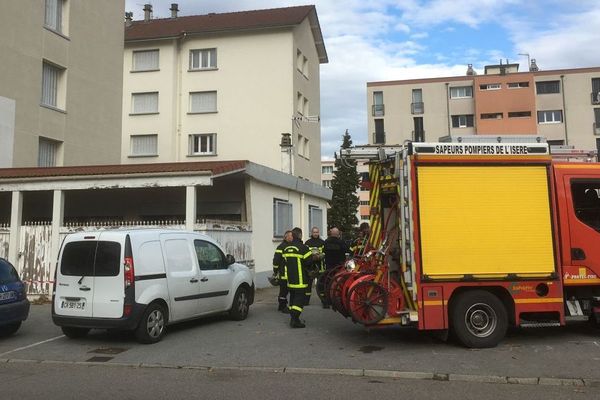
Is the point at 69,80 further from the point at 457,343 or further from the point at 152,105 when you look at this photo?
the point at 457,343

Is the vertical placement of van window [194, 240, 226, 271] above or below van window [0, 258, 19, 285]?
above

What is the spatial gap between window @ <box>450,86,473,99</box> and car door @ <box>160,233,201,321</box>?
47871 mm

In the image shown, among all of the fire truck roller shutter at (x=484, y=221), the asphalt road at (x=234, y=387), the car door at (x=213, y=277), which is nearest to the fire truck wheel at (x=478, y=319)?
the fire truck roller shutter at (x=484, y=221)

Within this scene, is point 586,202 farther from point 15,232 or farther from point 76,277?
point 15,232

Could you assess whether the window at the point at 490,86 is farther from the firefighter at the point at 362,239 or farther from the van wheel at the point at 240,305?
the van wheel at the point at 240,305

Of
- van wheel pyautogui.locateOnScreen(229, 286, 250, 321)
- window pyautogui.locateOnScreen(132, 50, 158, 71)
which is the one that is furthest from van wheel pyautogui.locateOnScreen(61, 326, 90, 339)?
window pyautogui.locateOnScreen(132, 50, 158, 71)

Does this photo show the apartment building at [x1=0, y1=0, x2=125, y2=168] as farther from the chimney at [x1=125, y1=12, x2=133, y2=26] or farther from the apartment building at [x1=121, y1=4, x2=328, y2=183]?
the chimney at [x1=125, y1=12, x2=133, y2=26]

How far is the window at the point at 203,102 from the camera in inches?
1254

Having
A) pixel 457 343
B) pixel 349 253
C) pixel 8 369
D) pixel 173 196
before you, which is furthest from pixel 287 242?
pixel 173 196

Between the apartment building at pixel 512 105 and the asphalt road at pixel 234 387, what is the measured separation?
4291 cm

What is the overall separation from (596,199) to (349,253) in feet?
16.3

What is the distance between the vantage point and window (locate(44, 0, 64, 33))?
67.7 feet

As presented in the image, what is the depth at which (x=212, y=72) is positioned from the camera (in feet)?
104

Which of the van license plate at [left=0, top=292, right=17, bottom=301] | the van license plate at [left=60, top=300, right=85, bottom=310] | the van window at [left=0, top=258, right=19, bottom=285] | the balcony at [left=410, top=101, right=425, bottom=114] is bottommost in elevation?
the van license plate at [left=60, top=300, right=85, bottom=310]
